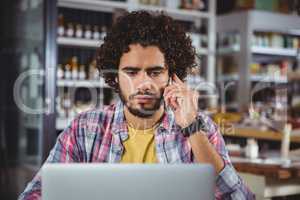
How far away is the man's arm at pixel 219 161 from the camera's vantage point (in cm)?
150

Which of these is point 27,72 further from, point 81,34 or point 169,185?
point 169,185

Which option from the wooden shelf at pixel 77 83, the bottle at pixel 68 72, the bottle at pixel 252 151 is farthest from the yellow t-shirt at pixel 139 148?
the bottle at pixel 68 72

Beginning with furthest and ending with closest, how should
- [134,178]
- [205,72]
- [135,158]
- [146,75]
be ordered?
[205,72] < [146,75] < [135,158] < [134,178]

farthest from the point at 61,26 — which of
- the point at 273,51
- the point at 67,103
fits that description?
the point at 273,51

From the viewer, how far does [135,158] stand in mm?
1529

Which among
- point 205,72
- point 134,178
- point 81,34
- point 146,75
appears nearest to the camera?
point 134,178

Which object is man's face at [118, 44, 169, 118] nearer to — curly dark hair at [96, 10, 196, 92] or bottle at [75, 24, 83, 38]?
→ curly dark hair at [96, 10, 196, 92]

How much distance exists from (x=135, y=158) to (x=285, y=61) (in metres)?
3.38

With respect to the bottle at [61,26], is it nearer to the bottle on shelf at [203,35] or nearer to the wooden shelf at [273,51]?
the bottle on shelf at [203,35]

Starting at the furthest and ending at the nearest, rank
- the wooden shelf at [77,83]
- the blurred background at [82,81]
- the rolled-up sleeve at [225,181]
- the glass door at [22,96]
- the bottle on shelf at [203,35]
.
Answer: the bottle on shelf at [203,35], the wooden shelf at [77,83], the glass door at [22,96], the blurred background at [82,81], the rolled-up sleeve at [225,181]

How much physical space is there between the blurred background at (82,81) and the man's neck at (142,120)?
0.86 m

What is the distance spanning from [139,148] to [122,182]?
0.52 meters

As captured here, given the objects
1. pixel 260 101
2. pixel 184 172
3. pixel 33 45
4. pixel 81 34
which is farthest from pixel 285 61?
pixel 184 172

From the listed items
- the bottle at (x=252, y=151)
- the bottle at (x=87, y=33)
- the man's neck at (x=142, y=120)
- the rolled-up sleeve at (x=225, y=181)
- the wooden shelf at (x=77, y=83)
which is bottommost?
the bottle at (x=252, y=151)
